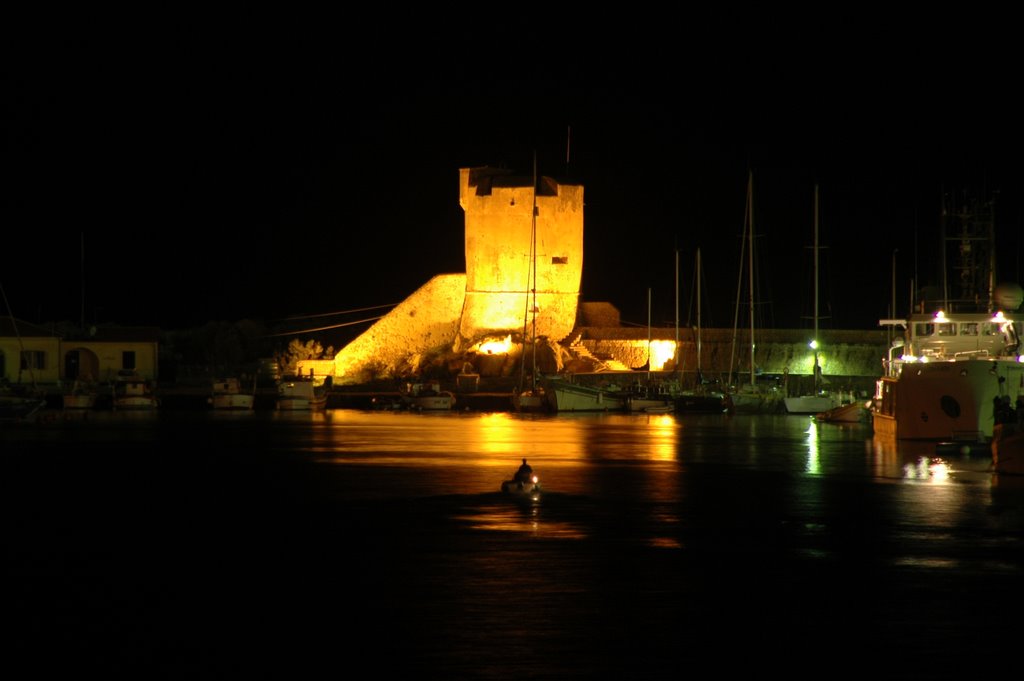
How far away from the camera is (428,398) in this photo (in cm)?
4469

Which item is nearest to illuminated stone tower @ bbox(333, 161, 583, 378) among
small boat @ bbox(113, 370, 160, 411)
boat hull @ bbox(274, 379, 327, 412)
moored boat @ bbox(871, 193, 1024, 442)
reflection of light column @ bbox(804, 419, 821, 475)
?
boat hull @ bbox(274, 379, 327, 412)

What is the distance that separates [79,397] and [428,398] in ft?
33.3

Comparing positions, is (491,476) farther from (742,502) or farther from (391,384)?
(391,384)

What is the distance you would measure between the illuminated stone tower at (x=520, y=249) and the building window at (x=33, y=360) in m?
13.7

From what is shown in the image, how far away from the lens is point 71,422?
37.9m

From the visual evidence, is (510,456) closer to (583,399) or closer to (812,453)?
(812,453)

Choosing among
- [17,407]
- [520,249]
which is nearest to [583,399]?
[520,249]

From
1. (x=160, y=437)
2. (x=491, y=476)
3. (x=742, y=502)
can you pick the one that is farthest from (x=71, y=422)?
(x=742, y=502)

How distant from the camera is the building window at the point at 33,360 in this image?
154ft

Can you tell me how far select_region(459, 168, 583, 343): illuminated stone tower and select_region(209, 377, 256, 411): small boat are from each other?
7.76 meters

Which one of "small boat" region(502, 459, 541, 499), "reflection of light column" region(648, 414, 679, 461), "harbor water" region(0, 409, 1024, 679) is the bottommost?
"harbor water" region(0, 409, 1024, 679)

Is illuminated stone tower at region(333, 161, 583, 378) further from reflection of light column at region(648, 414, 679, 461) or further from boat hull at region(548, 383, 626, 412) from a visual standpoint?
reflection of light column at region(648, 414, 679, 461)

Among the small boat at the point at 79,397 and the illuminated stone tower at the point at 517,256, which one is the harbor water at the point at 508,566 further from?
the illuminated stone tower at the point at 517,256

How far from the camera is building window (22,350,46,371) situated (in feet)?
154
